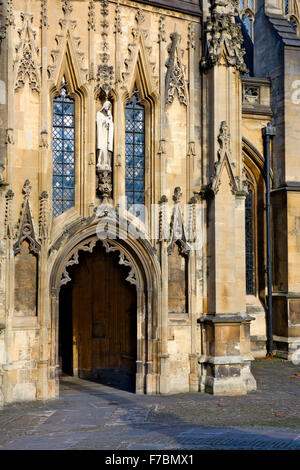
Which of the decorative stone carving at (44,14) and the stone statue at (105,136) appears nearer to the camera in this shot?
the decorative stone carving at (44,14)

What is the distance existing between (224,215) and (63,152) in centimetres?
383

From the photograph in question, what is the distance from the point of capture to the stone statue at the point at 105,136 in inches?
546

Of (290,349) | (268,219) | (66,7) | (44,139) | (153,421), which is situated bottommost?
(153,421)

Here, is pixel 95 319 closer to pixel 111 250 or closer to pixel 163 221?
pixel 111 250

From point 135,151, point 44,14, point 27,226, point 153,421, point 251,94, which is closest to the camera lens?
point 153,421

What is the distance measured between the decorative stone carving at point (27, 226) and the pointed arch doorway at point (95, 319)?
12.1 feet

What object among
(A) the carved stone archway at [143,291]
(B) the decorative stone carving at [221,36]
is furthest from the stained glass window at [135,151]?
(B) the decorative stone carving at [221,36]

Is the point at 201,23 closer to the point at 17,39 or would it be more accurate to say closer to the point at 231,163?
the point at 231,163

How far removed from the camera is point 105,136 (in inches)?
549

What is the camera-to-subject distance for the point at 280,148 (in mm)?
19703

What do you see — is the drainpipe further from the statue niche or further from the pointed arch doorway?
the statue niche

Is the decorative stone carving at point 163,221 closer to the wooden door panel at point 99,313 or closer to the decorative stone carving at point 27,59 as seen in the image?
the wooden door panel at point 99,313

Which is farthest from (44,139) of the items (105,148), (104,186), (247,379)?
(247,379)

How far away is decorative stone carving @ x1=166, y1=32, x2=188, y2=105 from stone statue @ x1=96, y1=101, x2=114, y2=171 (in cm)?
153
